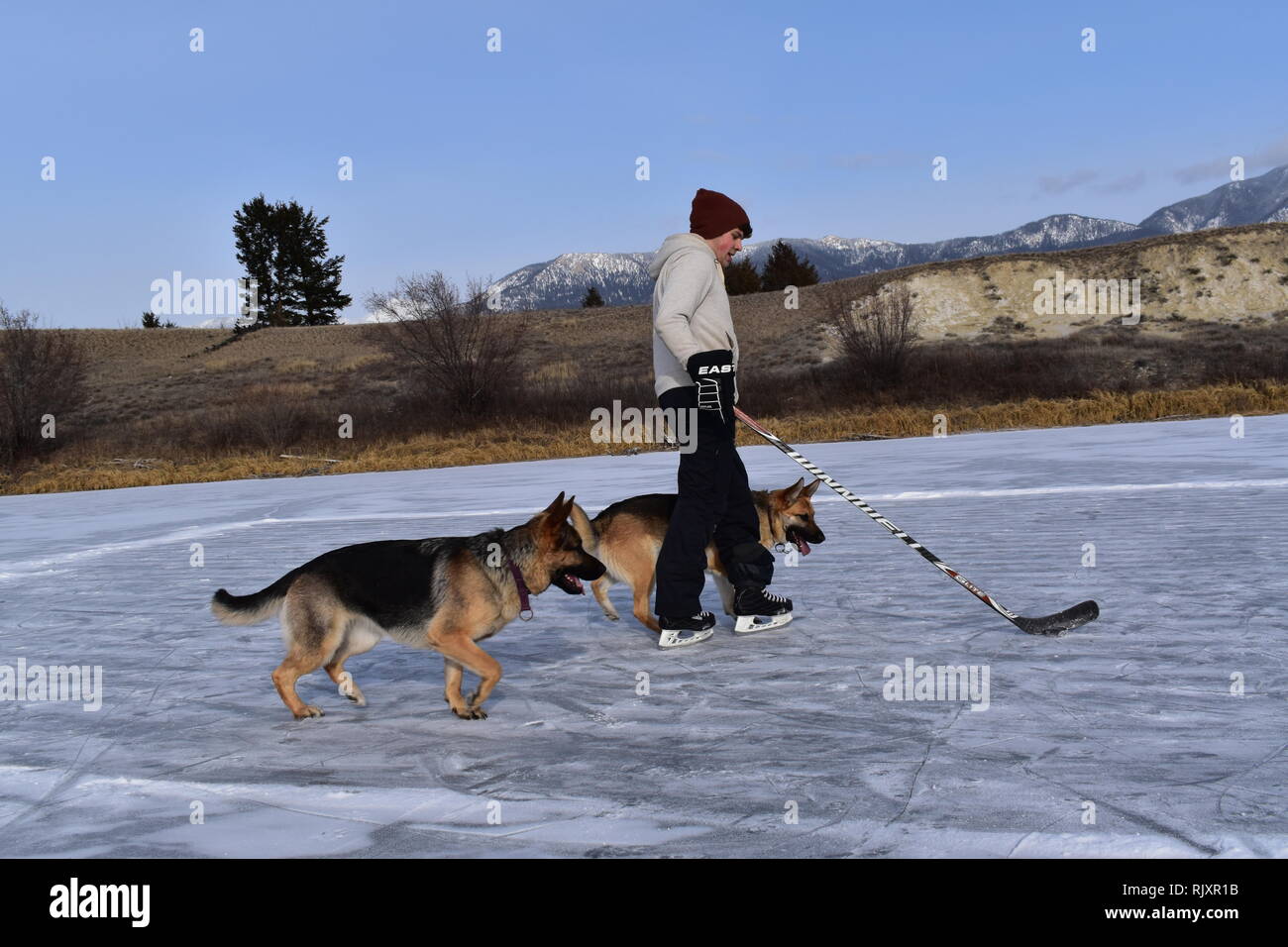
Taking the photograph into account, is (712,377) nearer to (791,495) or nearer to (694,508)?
(694,508)

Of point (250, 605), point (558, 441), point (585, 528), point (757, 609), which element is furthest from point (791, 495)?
point (558, 441)

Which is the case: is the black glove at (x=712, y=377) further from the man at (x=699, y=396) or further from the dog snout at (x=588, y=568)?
the dog snout at (x=588, y=568)

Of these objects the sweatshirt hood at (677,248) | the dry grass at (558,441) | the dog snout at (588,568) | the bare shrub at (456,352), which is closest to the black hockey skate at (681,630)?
the dog snout at (588,568)

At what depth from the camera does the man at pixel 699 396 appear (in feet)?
17.6

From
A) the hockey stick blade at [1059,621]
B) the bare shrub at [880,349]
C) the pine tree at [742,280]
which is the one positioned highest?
the pine tree at [742,280]

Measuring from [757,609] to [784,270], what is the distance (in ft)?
256

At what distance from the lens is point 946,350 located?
44.3m

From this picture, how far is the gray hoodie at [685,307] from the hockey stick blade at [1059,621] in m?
1.81

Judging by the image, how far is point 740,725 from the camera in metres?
4.12

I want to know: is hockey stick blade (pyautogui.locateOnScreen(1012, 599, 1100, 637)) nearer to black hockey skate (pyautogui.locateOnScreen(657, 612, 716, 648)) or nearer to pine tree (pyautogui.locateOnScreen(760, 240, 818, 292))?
black hockey skate (pyautogui.locateOnScreen(657, 612, 716, 648))

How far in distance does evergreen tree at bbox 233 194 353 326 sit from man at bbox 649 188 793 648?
72.2 m

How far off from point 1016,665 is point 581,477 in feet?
37.5

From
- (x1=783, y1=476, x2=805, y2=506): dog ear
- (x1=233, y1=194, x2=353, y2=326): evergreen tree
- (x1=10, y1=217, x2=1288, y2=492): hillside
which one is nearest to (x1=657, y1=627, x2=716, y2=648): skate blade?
(x1=783, y1=476, x2=805, y2=506): dog ear

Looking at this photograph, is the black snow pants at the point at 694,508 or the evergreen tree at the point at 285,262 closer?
the black snow pants at the point at 694,508
